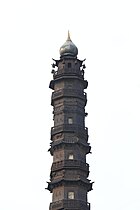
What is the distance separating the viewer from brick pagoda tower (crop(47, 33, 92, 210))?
3066 inches

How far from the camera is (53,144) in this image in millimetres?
81438

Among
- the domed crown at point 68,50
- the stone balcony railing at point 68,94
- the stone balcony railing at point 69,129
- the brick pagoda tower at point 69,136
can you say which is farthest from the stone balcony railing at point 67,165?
the domed crown at point 68,50

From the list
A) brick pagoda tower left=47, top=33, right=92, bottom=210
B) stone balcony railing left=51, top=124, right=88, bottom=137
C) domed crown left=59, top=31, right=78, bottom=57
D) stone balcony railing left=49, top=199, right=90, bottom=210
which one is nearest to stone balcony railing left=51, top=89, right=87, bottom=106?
brick pagoda tower left=47, top=33, right=92, bottom=210

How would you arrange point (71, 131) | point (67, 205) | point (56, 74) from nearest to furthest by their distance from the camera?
1. point (67, 205)
2. point (71, 131)
3. point (56, 74)

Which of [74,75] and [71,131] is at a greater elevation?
Answer: [74,75]

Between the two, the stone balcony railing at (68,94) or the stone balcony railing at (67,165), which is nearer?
the stone balcony railing at (67,165)

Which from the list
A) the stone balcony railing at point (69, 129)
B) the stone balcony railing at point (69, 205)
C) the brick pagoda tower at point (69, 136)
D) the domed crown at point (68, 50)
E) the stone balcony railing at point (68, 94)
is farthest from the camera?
the domed crown at point (68, 50)

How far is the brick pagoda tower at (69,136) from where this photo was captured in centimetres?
7788

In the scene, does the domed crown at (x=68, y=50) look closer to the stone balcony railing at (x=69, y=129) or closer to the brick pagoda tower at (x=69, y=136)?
the brick pagoda tower at (x=69, y=136)

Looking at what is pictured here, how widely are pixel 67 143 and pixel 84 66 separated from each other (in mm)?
14438

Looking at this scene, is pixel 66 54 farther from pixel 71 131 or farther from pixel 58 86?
pixel 71 131

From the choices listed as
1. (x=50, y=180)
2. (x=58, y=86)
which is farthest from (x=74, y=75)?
(x=50, y=180)

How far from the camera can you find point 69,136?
81312mm

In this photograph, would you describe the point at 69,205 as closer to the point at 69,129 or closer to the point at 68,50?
the point at 69,129
